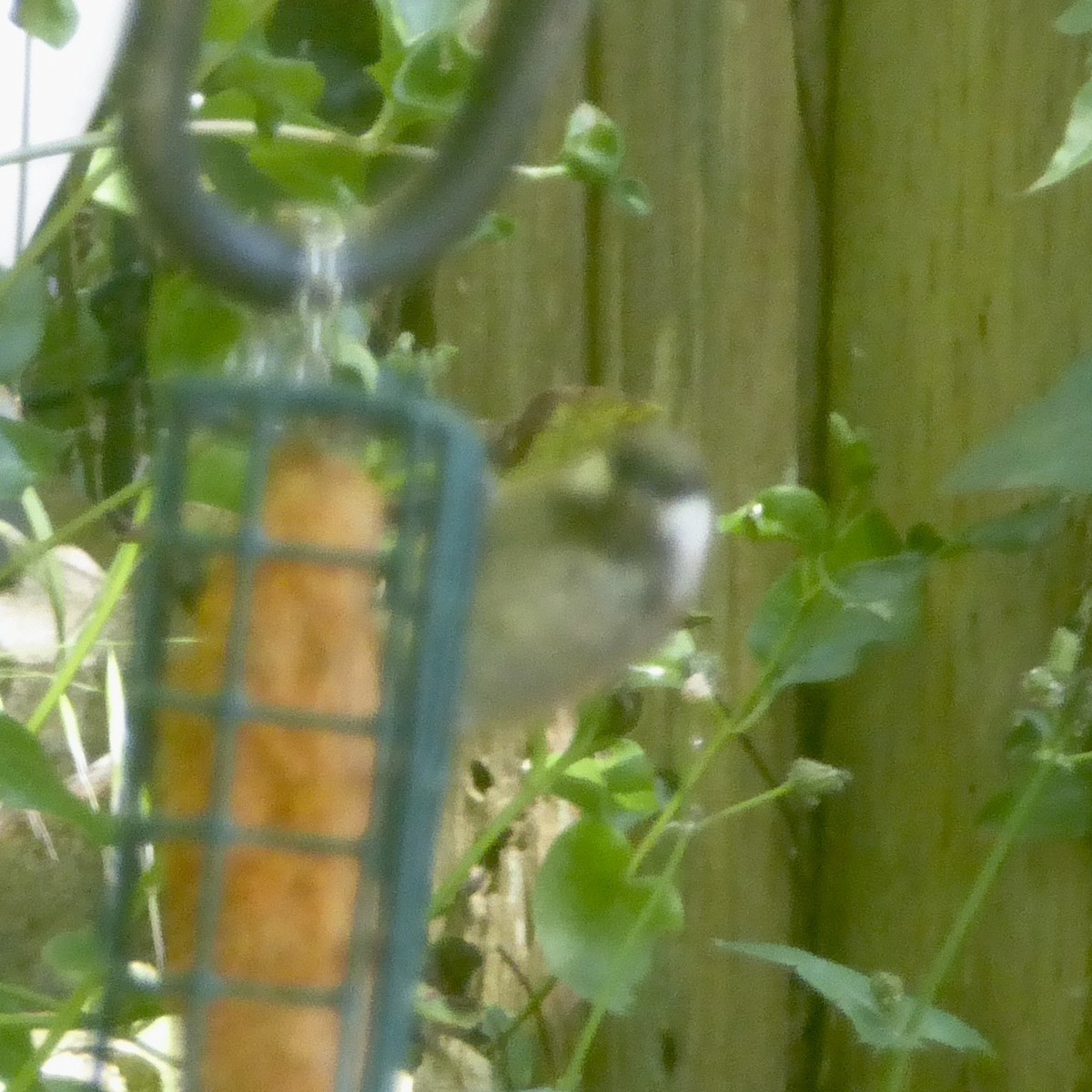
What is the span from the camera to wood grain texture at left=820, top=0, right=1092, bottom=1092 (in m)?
0.81

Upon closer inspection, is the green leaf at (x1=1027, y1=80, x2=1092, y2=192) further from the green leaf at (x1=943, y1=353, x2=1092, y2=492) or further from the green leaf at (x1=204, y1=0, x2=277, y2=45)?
the green leaf at (x1=204, y1=0, x2=277, y2=45)

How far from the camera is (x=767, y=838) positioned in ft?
3.01

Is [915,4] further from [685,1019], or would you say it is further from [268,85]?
[685,1019]

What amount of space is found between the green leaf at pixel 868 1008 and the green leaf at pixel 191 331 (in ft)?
1.19

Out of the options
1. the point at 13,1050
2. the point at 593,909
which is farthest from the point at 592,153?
the point at 13,1050

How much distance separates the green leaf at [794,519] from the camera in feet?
2.42

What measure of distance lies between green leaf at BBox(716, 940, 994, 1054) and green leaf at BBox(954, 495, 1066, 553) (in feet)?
0.72

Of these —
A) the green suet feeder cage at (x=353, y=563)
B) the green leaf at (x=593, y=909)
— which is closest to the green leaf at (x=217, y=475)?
the green suet feeder cage at (x=353, y=563)

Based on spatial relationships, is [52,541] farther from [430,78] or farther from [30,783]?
[430,78]

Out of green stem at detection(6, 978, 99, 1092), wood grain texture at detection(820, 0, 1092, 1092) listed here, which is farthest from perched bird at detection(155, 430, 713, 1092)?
wood grain texture at detection(820, 0, 1092, 1092)

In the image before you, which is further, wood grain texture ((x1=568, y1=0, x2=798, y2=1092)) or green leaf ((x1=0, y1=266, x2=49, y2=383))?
wood grain texture ((x1=568, y1=0, x2=798, y2=1092))

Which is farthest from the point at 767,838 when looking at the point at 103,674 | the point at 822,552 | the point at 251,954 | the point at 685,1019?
the point at 251,954

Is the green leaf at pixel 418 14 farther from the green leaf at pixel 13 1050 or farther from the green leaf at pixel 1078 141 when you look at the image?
the green leaf at pixel 13 1050

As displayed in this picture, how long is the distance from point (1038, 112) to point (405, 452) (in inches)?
21.5
